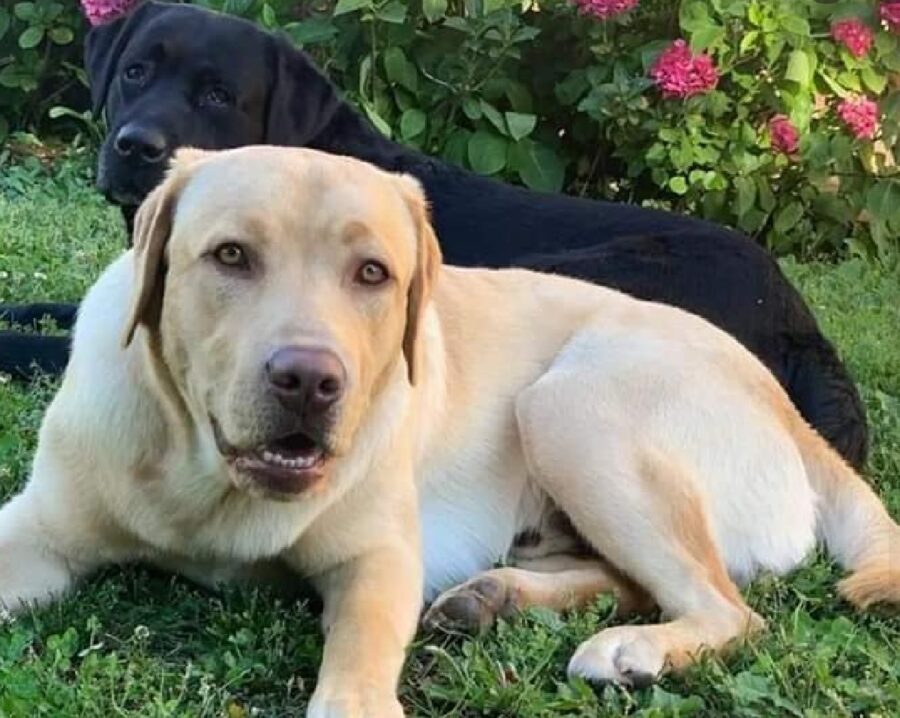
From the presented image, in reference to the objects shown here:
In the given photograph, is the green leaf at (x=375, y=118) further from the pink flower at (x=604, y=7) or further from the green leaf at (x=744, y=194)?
the green leaf at (x=744, y=194)

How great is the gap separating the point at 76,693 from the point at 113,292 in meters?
0.86

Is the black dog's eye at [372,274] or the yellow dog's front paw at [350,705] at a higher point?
the black dog's eye at [372,274]

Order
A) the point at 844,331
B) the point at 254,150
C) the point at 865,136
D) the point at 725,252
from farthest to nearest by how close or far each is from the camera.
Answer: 1. the point at 865,136
2. the point at 844,331
3. the point at 725,252
4. the point at 254,150

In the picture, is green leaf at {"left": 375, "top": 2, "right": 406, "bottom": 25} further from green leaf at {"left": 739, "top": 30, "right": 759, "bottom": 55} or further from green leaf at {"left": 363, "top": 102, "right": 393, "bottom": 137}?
green leaf at {"left": 739, "top": 30, "right": 759, "bottom": 55}

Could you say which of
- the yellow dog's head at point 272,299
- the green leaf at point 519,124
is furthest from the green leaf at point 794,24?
the yellow dog's head at point 272,299

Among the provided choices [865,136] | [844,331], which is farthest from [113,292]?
[865,136]

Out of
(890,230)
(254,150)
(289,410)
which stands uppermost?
(254,150)

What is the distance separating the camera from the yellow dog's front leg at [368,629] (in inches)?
101

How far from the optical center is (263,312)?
265 centimetres

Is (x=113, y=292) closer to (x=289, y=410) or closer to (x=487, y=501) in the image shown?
(x=289, y=410)

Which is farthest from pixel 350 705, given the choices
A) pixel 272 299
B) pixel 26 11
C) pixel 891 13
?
pixel 26 11

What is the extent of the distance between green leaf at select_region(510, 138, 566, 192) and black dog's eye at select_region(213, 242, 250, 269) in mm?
4481

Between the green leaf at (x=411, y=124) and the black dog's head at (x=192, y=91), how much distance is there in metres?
1.90

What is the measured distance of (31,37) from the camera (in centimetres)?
786
